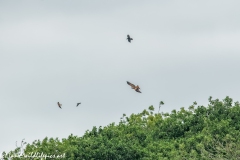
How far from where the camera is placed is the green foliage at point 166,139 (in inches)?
2420

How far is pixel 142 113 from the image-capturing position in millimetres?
73625

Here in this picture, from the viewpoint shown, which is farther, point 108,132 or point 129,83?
point 108,132

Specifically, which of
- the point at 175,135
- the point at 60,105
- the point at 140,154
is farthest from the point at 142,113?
the point at 60,105

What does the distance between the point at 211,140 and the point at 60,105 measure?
31.0 feet

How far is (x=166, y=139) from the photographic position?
67000mm

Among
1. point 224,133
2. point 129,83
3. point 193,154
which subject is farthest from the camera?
point 224,133

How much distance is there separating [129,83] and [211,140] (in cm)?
967

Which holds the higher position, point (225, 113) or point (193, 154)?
point (225, 113)

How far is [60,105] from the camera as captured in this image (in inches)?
2234

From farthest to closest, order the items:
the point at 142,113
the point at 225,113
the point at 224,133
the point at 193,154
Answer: the point at 142,113 < the point at 225,113 < the point at 224,133 < the point at 193,154

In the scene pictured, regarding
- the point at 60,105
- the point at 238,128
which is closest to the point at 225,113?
the point at 238,128

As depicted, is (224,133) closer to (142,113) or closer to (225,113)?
(225,113)

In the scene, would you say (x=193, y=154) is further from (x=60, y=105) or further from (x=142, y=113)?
(x=142, y=113)

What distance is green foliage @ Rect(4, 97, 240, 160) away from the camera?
202 ft
